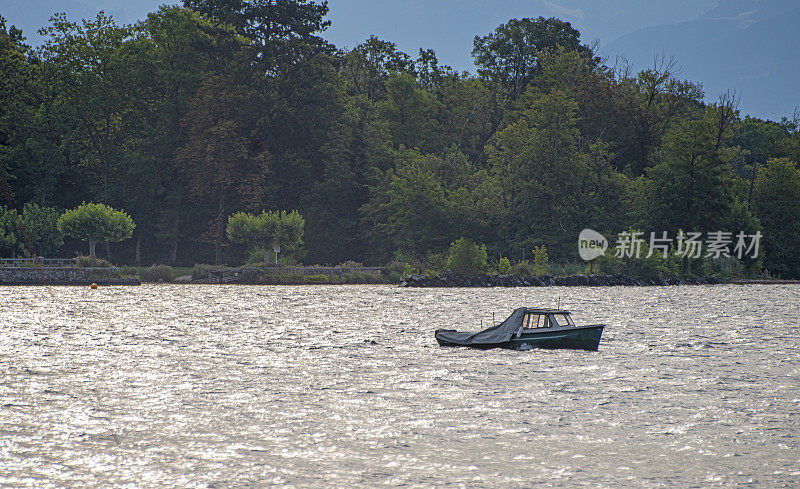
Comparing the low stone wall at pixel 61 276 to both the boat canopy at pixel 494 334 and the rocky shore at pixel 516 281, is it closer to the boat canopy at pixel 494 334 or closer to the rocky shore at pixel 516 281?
the rocky shore at pixel 516 281

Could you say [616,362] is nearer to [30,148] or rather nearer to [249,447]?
[249,447]

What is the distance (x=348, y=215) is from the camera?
4257 inches

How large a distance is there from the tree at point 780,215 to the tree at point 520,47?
127ft

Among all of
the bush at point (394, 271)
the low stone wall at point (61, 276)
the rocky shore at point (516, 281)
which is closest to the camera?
the low stone wall at point (61, 276)

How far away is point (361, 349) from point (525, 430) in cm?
1421

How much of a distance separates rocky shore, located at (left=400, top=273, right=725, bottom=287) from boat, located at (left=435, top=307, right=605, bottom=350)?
4730cm

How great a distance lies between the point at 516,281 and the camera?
264 ft

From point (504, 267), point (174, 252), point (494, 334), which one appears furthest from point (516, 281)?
point (494, 334)

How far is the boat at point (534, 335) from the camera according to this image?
30.3m

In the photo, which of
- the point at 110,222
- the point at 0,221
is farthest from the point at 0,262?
the point at 110,222

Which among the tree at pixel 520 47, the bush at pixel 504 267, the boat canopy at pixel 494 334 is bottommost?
the boat canopy at pixel 494 334

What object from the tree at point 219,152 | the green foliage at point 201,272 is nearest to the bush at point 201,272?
the green foliage at point 201,272

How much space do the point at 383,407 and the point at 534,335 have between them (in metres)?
12.1

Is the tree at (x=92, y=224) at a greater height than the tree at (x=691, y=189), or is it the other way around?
the tree at (x=691, y=189)
